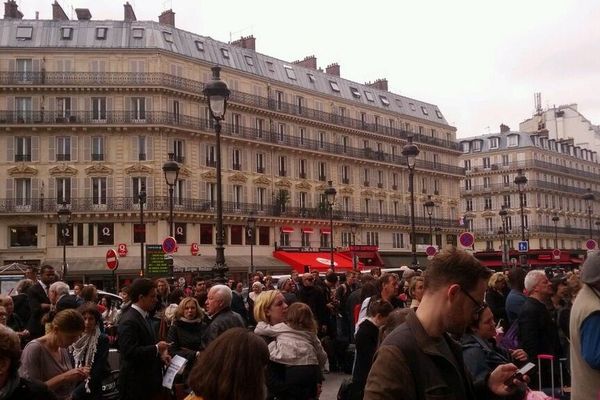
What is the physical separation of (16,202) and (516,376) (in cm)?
4289

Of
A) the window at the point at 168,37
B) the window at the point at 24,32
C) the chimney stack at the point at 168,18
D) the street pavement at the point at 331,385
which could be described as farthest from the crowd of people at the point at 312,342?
the chimney stack at the point at 168,18

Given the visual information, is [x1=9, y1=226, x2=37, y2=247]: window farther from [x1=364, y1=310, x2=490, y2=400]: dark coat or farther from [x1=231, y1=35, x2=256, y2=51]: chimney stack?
[x1=364, y1=310, x2=490, y2=400]: dark coat

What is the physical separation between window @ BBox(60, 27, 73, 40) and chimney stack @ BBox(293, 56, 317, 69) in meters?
18.7

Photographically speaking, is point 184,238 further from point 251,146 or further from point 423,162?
point 423,162

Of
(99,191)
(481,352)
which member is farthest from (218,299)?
(99,191)

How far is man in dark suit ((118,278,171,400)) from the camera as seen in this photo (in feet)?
21.7

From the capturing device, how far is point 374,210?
186ft

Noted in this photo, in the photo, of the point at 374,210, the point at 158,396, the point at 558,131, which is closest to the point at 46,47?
the point at 374,210

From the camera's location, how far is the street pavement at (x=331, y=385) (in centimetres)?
1086

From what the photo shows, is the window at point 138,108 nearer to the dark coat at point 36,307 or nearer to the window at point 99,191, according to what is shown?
the window at point 99,191

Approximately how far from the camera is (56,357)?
5848mm

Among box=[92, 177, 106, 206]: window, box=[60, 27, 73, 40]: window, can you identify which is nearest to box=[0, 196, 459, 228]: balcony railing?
box=[92, 177, 106, 206]: window

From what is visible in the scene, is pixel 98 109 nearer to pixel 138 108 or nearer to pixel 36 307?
pixel 138 108

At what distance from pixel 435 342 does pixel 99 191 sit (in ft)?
139
